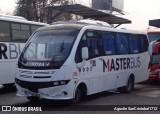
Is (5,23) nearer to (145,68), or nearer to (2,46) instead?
(2,46)

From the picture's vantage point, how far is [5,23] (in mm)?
16188

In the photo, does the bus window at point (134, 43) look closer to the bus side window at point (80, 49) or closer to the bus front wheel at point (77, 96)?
the bus side window at point (80, 49)

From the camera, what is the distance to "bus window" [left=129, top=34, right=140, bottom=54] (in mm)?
17109

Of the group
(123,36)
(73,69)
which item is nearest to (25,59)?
(73,69)

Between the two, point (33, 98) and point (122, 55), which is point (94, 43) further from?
point (33, 98)

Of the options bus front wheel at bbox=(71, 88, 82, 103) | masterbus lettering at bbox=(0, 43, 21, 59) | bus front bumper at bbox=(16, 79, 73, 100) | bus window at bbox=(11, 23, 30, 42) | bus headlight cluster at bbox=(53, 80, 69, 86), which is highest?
bus window at bbox=(11, 23, 30, 42)

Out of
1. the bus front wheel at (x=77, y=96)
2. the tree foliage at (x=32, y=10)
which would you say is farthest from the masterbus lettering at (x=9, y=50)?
the tree foliage at (x=32, y=10)

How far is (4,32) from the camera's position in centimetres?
1598

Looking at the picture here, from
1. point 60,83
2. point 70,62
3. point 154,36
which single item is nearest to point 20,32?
point 70,62

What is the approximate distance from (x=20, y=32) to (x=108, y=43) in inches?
174

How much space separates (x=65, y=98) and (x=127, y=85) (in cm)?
535

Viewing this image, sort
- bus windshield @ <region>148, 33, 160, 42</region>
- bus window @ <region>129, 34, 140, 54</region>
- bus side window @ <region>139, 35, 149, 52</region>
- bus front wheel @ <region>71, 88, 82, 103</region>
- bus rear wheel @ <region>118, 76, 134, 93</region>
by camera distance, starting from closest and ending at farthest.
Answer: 1. bus front wheel @ <region>71, 88, 82, 103</region>
2. bus rear wheel @ <region>118, 76, 134, 93</region>
3. bus window @ <region>129, 34, 140, 54</region>
4. bus side window @ <region>139, 35, 149, 52</region>
5. bus windshield @ <region>148, 33, 160, 42</region>

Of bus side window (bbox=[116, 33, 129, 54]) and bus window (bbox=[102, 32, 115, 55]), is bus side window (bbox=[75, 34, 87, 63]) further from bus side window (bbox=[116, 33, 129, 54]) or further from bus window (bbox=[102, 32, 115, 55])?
bus side window (bbox=[116, 33, 129, 54])

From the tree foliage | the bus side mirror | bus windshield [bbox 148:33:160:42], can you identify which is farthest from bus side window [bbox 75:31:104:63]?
the tree foliage
